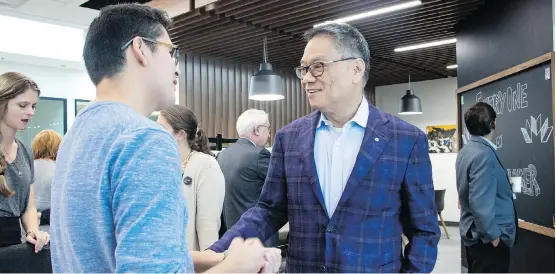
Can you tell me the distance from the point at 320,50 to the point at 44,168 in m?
2.87

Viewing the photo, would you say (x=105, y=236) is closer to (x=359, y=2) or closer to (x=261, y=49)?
(x=359, y=2)

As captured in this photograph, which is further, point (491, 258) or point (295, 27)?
point (295, 27)

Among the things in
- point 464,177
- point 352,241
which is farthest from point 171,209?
point 464,177

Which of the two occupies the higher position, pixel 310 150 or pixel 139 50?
pixel 139 50

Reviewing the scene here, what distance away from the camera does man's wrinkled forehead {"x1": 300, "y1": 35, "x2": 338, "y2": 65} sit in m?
1.75

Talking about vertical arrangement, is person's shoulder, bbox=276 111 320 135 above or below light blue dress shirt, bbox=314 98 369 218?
above

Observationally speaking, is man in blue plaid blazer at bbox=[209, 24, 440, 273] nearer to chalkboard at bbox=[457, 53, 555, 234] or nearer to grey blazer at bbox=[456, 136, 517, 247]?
grey blazer at bbox=[456, 136, 517, 247]

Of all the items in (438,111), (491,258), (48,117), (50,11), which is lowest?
(491,258)

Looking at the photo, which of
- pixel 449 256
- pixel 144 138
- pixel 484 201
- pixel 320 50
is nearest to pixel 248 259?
pixel 144 138

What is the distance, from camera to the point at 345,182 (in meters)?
1.66

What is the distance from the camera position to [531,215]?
13.4ft

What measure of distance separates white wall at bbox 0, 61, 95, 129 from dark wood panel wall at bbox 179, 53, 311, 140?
94.0 inches

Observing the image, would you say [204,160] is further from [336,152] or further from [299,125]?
[336,152]

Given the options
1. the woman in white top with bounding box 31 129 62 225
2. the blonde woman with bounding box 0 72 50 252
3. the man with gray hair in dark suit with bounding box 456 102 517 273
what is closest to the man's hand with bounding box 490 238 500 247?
the man with gray hair in dark suit with bounding box 456 102 517 273
